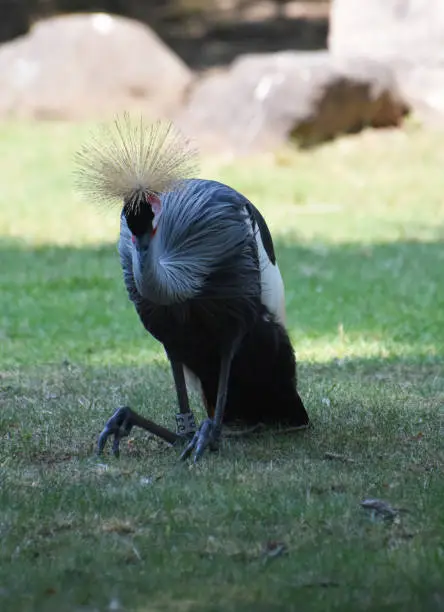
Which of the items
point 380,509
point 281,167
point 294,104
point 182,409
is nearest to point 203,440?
point 182,409

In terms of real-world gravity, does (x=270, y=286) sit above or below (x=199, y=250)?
below

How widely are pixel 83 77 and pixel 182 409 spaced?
1129 centimetres

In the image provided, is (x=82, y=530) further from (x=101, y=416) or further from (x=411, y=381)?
(x=411, y=381)

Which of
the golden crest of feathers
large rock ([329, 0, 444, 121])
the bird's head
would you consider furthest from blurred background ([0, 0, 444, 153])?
the bird's head

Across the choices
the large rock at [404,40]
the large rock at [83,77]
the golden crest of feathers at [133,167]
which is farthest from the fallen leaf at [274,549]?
the large rock at [83,77]

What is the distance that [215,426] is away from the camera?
4.86 m

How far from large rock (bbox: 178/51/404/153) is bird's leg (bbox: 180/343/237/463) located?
9129 millimetres

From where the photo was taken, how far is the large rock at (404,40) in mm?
14383

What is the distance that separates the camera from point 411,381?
6457mm

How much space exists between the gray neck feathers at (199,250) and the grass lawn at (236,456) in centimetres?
68

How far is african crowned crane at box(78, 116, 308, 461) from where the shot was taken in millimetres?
4402

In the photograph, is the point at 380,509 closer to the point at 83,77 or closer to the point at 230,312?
the point at 230,312

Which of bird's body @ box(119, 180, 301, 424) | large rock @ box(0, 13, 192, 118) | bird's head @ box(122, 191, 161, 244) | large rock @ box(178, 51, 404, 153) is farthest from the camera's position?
large rock @ box(0, 13, 192, 118)

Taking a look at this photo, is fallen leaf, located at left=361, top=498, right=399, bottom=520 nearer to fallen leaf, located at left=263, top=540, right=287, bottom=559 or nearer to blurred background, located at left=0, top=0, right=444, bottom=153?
fallen leaf, located at left=263, top=540, right=287, bottom=559
